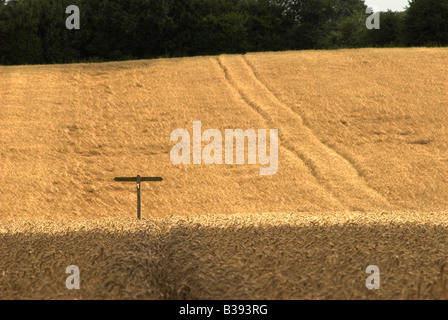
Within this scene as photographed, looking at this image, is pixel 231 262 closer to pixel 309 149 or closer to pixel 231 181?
pixel 231 181

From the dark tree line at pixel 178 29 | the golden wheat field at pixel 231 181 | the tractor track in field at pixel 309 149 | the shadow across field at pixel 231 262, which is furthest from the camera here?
the dark tree line at pixel 178 29

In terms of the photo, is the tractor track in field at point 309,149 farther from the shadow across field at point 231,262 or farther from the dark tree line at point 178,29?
the shadow across field at point 231,262

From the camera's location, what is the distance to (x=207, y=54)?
1361 inches

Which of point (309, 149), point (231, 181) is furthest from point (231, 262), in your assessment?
point (309, 149)

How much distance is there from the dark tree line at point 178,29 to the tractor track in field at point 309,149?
683 centimetres

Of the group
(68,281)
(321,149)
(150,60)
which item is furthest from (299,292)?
(150,60)

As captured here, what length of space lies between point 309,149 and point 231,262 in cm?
1426

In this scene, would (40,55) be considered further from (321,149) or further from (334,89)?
(321,149)

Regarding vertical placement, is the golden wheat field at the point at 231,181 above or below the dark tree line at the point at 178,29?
below

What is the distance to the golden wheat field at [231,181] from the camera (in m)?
5.63

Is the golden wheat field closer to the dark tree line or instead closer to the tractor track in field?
the tractor track in field

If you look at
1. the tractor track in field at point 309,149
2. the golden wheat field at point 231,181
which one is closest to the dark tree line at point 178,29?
the golden wheat field at point 231,181

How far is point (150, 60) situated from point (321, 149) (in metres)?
14.3

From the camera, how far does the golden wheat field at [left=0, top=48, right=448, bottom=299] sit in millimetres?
5629
